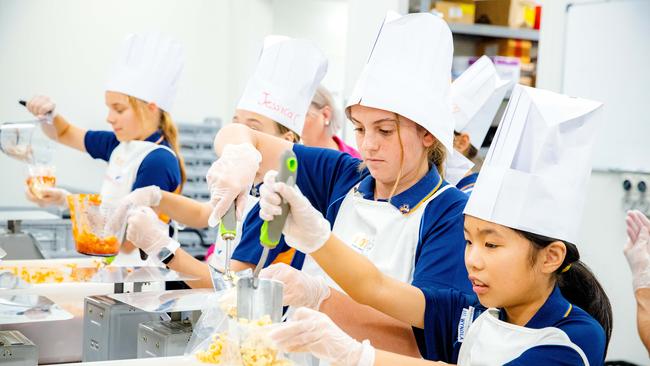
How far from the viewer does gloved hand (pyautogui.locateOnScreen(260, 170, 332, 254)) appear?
48.7 inches

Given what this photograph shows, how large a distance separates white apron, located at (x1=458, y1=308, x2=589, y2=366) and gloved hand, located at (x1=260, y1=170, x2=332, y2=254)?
0.35m

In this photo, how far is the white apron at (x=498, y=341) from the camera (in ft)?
4.44

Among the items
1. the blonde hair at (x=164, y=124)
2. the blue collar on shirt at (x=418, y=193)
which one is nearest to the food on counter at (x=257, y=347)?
the blue collar on shirt at (x=418, y=193)

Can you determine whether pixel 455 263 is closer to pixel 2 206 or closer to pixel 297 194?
pixel 297 194

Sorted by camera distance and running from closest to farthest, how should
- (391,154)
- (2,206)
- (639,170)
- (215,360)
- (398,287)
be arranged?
(215,360) < (398,287) < (391,154) < (639,170) < (2,206)

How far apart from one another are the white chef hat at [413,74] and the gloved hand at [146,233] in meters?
0.66

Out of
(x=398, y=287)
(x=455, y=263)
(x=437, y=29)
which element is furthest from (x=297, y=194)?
(x=437, y=29)

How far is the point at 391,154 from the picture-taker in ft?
5.48

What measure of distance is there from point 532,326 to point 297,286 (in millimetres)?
434

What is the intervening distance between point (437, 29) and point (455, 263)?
515 millimetres

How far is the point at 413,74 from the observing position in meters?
1.71

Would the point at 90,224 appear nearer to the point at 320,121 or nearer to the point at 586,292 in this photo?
the point at 320,121

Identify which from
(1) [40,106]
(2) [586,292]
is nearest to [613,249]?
(2) [586,292]

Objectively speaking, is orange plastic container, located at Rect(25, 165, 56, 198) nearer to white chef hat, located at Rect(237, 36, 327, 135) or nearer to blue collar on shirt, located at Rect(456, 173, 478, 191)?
white chef hat, located at Rect(237, 36, 327, 135)
